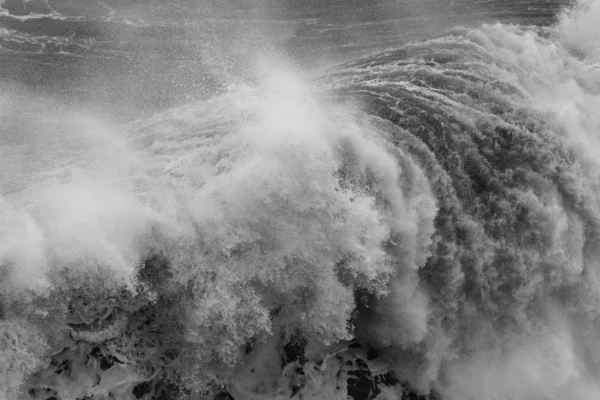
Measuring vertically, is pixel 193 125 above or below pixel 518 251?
above

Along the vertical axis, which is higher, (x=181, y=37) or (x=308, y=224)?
(x=181, y=37)

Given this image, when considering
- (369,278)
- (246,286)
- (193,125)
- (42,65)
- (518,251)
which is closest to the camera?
(246,286)

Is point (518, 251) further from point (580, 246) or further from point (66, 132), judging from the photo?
point (66, 132)

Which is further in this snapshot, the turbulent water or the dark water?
the dark water

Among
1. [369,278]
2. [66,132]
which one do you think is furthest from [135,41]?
[369,278]

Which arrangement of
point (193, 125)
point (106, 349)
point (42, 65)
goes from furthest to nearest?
point (42, 65) < point (193, 125) < point (106, 349)

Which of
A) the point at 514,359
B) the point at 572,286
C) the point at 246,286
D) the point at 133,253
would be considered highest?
the point at 133,253

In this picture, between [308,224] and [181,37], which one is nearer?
[308,224]

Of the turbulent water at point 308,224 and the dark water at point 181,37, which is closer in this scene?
the turbulent water at point 308,224
